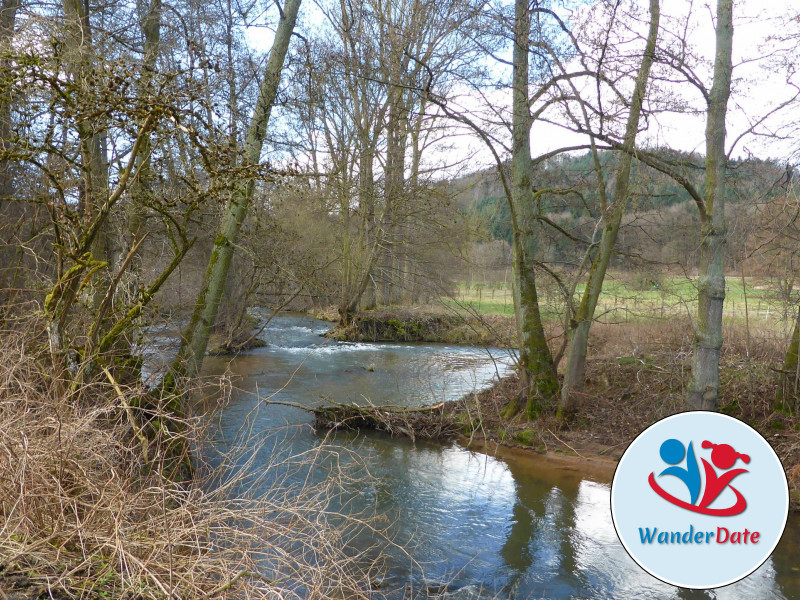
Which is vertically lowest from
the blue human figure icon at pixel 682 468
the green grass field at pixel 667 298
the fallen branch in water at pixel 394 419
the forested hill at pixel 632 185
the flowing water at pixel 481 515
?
the flowing water at pixel 481 515

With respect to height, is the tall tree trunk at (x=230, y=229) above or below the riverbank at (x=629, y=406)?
above

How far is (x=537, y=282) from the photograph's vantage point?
11.3 metres

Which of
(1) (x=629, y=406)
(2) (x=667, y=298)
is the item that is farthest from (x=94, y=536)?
(2) (x=667, y=298)

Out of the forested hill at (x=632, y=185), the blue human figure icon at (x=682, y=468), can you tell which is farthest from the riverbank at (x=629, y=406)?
the blue human figure icon at (x=682, y=468)

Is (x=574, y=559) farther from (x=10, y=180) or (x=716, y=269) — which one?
(x=10, y=180)

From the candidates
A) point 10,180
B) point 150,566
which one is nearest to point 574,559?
point 150,566

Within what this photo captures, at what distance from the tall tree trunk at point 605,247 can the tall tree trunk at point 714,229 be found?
3.07 ft

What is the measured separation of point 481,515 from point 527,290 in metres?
4.49

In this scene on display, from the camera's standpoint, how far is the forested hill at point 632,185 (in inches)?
342

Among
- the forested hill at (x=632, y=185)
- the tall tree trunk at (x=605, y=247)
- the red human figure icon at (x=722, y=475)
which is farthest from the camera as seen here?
the forested hill at (x=632, y=185)

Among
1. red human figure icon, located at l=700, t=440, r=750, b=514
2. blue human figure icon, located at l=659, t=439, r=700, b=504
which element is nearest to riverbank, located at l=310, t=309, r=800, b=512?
red human figure icon, located at l=700, t=440, r=750, b=514

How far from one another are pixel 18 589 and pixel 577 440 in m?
8.56

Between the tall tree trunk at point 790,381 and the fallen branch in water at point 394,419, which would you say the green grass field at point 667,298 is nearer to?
the tall tree trunk at point 790,381

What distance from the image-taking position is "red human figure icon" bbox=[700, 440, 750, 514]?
4359 millimetres
